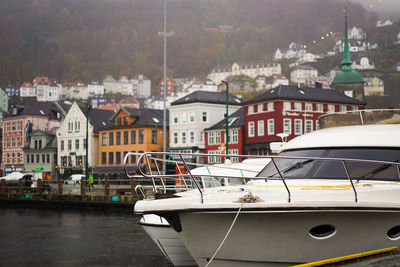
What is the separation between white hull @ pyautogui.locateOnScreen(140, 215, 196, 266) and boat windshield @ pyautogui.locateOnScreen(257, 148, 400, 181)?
3.33m

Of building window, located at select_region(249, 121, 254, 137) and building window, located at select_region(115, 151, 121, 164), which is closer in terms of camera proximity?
building window, located at select_region(249, 121, 254, 137)

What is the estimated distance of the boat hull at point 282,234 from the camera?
27.3ft

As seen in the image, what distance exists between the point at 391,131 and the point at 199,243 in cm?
424

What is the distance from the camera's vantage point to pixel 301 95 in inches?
2751

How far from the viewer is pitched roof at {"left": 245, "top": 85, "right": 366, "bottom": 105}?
68.4 m

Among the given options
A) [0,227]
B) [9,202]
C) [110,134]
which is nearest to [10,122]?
[110,134]

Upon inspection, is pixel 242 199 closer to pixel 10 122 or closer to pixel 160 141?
pixel 160 141

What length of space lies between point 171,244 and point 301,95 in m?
58.8

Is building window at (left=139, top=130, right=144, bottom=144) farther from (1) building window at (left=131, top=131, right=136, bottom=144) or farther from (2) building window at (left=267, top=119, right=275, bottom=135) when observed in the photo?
(2) building window at (left=267, top=119, right=275, bottom=135)

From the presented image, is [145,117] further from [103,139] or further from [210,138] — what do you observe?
[210,138]

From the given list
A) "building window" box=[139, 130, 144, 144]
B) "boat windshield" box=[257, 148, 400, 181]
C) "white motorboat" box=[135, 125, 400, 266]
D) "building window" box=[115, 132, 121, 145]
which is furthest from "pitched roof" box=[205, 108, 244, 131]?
"white motorboat" box=[135, 125, 400, 266]

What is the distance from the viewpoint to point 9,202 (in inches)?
1720

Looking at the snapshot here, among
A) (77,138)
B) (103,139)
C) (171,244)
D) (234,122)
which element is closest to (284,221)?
(171,244)

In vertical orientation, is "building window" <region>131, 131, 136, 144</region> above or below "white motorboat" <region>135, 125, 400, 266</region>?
above
